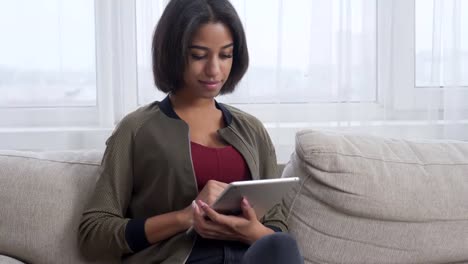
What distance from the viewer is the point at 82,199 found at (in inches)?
70.8

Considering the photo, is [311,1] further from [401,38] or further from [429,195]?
[429,195]

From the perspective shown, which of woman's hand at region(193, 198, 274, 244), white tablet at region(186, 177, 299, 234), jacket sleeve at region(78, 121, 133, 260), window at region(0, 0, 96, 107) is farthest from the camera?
window at region(0, 0, 96, 107)

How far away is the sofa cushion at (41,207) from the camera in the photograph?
68.8 inches

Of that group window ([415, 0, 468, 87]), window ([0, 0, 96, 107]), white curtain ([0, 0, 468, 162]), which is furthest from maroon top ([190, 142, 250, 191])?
window ([415, 0, 468, 87])

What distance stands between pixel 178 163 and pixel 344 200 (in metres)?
0.47

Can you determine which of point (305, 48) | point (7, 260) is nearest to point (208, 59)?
point (7, 260)

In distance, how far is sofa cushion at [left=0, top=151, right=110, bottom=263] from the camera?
5.73 feet

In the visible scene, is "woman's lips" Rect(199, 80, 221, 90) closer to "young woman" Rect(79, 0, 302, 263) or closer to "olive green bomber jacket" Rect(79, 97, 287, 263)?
"young woman" Rect(79, 0, 302, 263)

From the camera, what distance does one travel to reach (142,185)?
1.71 metres

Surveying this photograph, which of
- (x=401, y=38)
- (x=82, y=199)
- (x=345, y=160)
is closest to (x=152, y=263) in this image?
(x=82, y=199)

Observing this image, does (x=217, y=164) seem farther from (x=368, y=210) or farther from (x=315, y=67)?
(x=315, y=67)

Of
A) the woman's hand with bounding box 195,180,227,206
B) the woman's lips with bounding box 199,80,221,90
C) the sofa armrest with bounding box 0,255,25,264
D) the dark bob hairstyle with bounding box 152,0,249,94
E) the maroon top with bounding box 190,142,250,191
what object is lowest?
the sofa armrest with bounding box 0,255,25,264

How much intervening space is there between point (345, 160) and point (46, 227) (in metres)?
0.78

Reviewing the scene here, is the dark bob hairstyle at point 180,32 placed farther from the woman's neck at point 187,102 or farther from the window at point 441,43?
the window at point 441,43
